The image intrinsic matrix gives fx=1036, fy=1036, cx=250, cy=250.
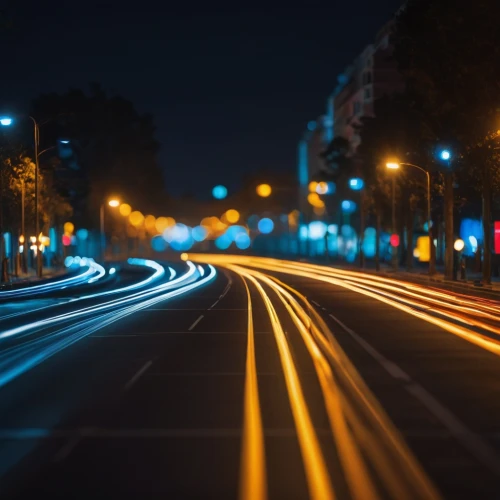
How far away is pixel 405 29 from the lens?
197ft

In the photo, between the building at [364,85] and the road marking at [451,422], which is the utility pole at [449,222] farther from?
the building at [364,85]

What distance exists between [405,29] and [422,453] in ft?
172

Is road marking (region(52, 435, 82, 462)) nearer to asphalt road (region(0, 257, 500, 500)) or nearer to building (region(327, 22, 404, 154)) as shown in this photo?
asphalt road (region(0, 257, 500, 500))

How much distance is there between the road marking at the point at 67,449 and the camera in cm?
999

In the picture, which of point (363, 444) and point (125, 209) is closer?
point (363, 444)

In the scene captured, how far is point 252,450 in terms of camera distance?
34.2ft

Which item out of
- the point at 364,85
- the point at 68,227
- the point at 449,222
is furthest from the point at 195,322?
the point at 364,85

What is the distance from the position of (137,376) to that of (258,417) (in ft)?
15.9

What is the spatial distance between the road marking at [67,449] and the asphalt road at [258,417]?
0.06 feet

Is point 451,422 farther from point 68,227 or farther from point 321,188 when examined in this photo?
point 321,188

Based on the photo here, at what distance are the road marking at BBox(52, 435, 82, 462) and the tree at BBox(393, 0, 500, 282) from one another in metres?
39.4

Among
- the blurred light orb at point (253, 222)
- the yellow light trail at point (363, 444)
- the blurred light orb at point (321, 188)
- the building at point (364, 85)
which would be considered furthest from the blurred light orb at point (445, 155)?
the blurred light orb at point (253, 222)

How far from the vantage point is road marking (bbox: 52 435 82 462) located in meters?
9.99

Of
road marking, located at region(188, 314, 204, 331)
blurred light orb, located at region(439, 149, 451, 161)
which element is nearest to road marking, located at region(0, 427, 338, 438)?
road marking, located at region(188, 314, 204, 331)
